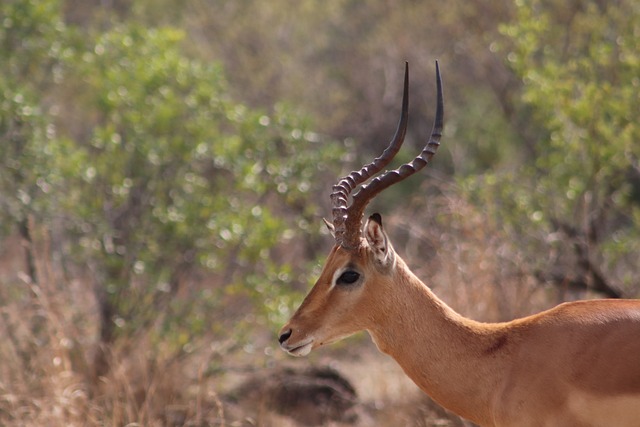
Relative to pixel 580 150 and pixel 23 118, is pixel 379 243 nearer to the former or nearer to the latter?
pixel 23 118

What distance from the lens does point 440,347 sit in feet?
16.5

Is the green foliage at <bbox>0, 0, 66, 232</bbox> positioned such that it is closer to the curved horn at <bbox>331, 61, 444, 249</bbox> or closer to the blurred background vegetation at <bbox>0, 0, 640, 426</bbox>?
the blurred background vegetation at <bbox>0, 0, 640, 426</bbox>

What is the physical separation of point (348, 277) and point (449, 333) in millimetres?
633

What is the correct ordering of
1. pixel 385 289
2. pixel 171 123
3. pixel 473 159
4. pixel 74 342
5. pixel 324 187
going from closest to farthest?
1. pixel 385 289
2. pixel 74 342
3. pixel 171 123
4. pixel 324 187
5. pixel 473 159

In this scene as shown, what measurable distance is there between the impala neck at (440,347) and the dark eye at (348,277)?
0.20 metres

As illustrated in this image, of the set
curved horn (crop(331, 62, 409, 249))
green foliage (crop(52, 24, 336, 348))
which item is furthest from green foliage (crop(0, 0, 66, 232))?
curved horn (crop(331, 62, 409, 249))

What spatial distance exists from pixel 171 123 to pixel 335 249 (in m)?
3.90

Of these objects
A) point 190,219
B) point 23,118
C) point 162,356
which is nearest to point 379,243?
point 162,356

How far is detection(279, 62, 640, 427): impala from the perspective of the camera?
179 inches

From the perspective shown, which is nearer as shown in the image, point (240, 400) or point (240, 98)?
point (240, 400)

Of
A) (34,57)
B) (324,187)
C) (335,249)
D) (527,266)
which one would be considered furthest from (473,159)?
(335,249)

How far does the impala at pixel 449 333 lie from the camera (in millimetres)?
4535

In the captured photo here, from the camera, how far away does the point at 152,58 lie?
29.1ft

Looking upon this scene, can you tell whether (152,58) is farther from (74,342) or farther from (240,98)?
(240,98)
